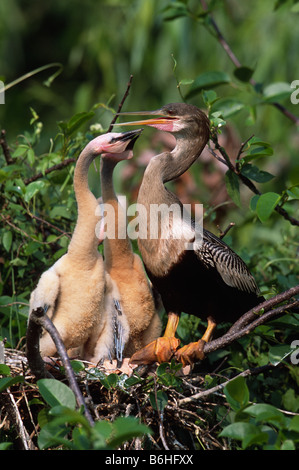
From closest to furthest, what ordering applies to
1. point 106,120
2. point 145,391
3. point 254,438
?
point 254,438 < point 145,391 < point 106,120

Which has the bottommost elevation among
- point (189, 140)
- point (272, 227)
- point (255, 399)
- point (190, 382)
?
point (272, 227)

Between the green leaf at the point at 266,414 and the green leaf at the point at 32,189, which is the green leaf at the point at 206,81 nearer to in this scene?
the green leaf at the point at 32,189

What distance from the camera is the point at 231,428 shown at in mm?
1623

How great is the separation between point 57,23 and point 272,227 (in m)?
6.36

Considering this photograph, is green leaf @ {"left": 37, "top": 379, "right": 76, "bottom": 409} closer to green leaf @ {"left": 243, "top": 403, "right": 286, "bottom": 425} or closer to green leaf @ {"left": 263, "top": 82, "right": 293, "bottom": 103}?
green leaf @ {"left": 243, "top": 403, "right": 286, "bottom": 425}

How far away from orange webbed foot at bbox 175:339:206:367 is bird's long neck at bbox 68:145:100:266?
443 mm

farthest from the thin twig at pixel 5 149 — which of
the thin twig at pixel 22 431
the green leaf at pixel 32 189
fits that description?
the thin twig at pixel 22 431

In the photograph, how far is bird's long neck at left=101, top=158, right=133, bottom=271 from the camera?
98.8 inches

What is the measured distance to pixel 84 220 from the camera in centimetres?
238

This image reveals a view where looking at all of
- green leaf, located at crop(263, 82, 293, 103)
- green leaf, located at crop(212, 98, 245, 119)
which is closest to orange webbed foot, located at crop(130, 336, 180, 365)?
green leaf, located at crop(212, 98, 245, 119)

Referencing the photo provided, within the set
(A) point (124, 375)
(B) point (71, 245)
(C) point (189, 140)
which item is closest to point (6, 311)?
(B) point (71, 245)

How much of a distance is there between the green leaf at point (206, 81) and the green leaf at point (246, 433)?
4.68 ft

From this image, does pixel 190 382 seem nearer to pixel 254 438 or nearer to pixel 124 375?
pixel 124 375

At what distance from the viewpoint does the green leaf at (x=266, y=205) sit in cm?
193
